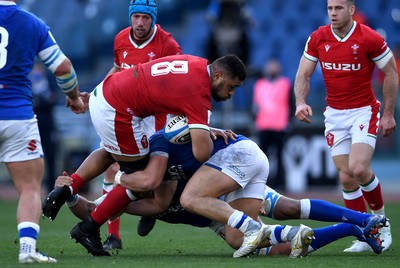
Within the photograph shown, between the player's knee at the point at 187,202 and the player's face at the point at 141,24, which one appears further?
the player's face at the point at 141,24

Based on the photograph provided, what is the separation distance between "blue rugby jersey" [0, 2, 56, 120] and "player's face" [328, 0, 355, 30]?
10.6 feet

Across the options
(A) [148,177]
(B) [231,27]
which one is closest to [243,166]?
(A) [148,177]

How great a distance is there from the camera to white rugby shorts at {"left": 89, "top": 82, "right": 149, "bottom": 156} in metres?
7.82

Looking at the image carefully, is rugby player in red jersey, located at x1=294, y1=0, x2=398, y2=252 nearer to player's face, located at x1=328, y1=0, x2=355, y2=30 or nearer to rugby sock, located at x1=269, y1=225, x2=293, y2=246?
player's face, located at x1=328, y1=0, x2=355, y2=30

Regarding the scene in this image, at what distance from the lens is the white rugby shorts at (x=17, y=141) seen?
22.9ft

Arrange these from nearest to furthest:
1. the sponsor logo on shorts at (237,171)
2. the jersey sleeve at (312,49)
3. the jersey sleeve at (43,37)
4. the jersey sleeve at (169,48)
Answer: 1. the jersey sleeve at (43,37)
2. the sponsor logo on shorts at (237,171)
3. the jersey sleeve at (312,49)
4. the jersey sleeve at (169,48)

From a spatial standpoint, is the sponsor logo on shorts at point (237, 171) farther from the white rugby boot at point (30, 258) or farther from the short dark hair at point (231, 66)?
the white rugby boot at point (30, 258)

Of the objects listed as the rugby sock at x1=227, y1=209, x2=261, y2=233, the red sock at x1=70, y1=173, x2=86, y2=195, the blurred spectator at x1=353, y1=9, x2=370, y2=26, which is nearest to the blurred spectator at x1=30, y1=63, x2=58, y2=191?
the blurred spectator at x1=353, y1=9, x2=370, y2=26

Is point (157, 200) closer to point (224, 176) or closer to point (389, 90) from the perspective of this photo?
point (224, 176)

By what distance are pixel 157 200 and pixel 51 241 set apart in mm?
1849

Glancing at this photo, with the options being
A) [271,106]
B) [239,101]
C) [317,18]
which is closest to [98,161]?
[271,106]

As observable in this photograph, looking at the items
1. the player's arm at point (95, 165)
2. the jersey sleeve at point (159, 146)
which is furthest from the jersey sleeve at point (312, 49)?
the player's arm at point (95, 165)

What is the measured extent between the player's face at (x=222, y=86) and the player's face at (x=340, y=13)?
180cm

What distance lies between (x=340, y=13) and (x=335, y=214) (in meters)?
2.15
